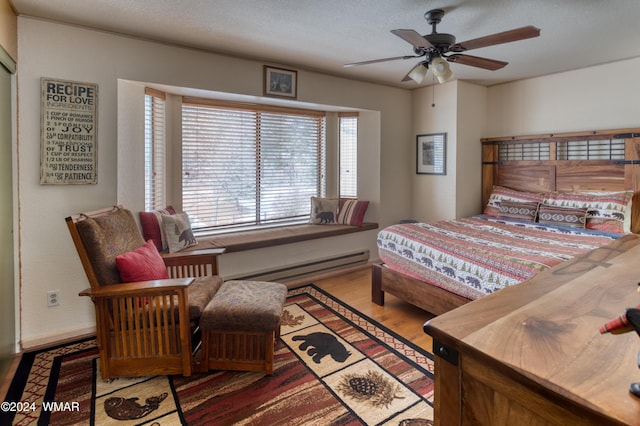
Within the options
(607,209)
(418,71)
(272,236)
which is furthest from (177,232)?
(607,209)

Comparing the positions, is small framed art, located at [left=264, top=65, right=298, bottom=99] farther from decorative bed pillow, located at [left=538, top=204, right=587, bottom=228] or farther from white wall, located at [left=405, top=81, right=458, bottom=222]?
decorative bed pillow, located at [left=538, top=204, right=587, bottom=228]

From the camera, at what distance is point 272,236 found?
3.82m

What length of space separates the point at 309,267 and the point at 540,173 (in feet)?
9.74

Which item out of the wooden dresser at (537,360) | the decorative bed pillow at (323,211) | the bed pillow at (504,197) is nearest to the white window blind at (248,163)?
the decorative bed pillow at (323,211)

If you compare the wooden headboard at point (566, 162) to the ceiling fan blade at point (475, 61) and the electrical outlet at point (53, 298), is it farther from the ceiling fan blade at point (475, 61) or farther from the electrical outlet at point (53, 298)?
the electrical outlet at point (53, 298)

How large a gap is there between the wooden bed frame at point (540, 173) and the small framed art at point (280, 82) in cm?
204

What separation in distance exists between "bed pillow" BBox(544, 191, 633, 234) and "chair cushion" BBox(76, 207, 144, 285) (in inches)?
160

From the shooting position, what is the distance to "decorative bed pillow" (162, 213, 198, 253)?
10.3 feet

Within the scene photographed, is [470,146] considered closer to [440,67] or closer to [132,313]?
[440,67]

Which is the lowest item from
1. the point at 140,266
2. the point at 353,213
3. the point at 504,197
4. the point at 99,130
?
the point at 140,266

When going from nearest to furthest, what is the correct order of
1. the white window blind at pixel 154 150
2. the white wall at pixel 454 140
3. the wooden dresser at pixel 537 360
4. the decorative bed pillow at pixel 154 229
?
1. the wooden dresser at pixel 537 360
2. the decorative bed pillow at pixel 154 229
3. the white window blind at pixel 154 150
4. the white wall at pixel 454 140

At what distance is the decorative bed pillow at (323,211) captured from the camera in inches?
176

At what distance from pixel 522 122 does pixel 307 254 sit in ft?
10.2

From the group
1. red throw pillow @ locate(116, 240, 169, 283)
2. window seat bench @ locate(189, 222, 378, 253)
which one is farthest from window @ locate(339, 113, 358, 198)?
red throw pillow @ locate(116, 240, 169, 283)
